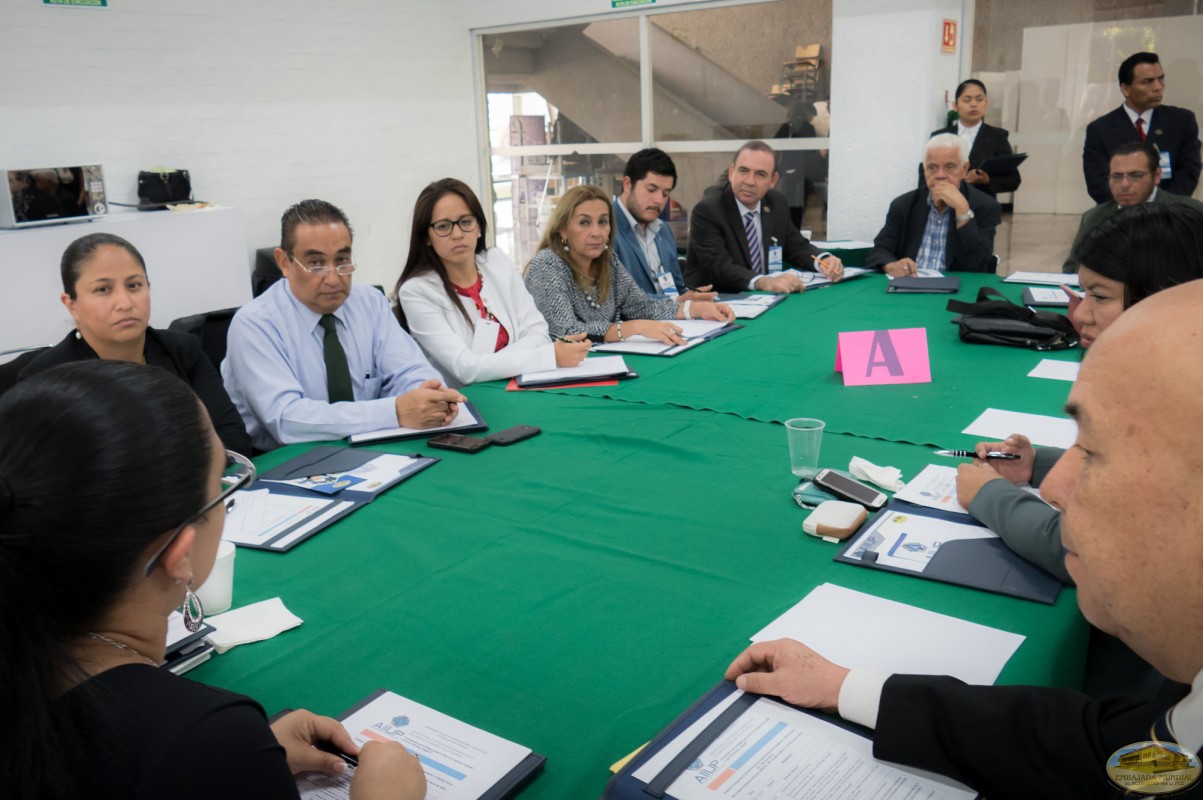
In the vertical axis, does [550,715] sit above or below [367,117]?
below

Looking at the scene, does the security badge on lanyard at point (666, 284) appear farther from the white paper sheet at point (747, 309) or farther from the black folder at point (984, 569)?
the black folder at point (984, 569)

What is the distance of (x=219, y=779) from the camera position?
2.62ft

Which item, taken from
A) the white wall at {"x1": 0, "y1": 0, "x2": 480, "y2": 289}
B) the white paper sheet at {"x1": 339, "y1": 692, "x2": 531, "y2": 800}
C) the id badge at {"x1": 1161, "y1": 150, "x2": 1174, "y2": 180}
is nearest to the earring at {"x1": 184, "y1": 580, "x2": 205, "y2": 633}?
the white paper sheet at {"x1": 339, "y1": 692, "x2": 531, "y2": 800}

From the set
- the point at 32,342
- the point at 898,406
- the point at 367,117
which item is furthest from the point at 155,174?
the point at 898,406

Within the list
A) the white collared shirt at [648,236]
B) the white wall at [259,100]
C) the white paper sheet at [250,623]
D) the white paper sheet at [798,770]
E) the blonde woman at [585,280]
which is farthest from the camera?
the white wall at [259,100]

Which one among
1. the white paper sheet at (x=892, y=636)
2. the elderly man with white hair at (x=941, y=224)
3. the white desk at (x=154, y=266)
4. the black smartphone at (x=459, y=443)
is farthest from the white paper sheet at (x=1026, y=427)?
the white desk at (x=154, y=266)

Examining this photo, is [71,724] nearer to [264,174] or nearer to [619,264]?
[619,264]

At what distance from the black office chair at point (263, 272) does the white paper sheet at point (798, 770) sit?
18.2ft

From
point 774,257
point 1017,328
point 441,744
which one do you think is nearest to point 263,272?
point 774,257

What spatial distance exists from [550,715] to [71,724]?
58cm

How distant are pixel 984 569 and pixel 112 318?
7.41 feet

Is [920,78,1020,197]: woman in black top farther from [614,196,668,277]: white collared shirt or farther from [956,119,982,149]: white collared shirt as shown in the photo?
[614,196,668,277]: white collared shirt

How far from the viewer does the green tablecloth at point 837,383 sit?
2.39 meters

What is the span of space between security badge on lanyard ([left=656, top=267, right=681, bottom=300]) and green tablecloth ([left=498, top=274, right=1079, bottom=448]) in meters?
0.65
